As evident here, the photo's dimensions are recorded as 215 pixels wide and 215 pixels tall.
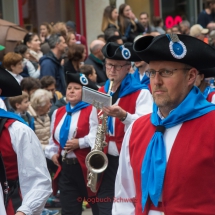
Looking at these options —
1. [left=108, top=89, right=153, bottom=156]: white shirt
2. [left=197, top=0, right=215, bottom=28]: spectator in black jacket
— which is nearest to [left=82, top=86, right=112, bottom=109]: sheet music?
[left=108, top=89, right=153, bottom=156]: white shirt

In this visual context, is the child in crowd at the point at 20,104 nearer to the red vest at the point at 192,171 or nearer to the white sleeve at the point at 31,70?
the white sleeve at the point at 31,70

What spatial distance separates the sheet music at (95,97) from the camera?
5.54 metres

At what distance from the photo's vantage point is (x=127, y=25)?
13883 millimetres

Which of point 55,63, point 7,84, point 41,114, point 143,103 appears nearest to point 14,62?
point 41,114

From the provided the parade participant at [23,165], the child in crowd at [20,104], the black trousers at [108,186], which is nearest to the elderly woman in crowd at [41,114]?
the child in crowd at [20,104]

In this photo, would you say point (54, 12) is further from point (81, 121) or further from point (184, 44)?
point (184, 44)

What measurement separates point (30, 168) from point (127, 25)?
9910 millimetres

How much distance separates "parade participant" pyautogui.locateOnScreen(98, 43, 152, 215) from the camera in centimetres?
636

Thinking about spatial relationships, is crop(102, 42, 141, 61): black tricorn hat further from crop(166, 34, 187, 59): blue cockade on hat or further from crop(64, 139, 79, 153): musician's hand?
crop(166, 34, 187, 59): blue cockade on hat

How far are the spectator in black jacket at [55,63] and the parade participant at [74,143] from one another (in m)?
3.25

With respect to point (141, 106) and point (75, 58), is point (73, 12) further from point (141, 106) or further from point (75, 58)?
point (141, 106)

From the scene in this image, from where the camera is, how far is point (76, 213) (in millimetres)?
6734

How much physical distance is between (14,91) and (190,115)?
4.66 ft

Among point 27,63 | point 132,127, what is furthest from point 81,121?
point 27,63
